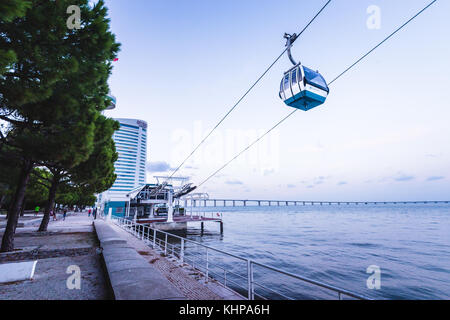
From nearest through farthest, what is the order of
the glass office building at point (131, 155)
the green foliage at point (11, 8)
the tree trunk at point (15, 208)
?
the green foliage at point (11, 8) < the tree trunk at point (15, 208) < the glass office building at point (131, 155)

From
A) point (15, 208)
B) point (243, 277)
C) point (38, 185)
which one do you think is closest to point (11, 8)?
point (243, 277)

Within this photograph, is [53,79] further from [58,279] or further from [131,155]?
[131,155]

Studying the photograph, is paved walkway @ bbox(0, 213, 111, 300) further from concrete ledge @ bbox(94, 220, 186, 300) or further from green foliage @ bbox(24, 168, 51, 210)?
green foliage @ bbox(24, 168, 51, 210)

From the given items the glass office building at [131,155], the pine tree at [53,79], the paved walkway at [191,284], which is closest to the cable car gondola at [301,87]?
the paved walkway at [191,284]

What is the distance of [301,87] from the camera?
5816mm

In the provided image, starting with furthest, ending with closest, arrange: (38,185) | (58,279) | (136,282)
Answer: (38,185)
(58,279)
(136,282)

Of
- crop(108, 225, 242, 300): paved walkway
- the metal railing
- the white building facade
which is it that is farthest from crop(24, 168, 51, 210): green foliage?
the white building facade

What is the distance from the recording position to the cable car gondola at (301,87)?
5.79 metres

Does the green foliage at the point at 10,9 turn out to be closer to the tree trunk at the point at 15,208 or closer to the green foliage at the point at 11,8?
the green foliage at the point at 11,8

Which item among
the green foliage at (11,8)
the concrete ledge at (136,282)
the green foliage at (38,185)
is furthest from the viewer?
the green foliage at (38,185)

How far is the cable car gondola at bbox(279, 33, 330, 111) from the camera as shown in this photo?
5.79 metres

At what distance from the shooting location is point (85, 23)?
→ 25.2ft
